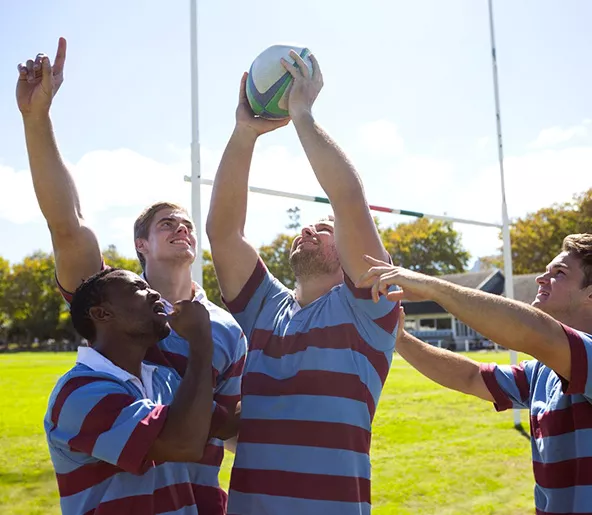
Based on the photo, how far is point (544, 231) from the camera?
37.8 metres

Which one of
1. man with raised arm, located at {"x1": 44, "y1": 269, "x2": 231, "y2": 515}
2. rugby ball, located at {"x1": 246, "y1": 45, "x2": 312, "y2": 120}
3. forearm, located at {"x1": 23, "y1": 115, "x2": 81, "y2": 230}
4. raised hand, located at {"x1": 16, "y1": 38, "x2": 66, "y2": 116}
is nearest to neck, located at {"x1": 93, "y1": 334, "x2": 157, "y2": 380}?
man with raised arm, located at {"x1": 44, "y1": 269, "x2": 231, "y2": 515}

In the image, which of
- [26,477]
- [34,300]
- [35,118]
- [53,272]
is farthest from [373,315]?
[34,300]

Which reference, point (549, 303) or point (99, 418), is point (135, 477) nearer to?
point (99, 418)

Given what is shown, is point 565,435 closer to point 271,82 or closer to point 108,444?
point 108,444

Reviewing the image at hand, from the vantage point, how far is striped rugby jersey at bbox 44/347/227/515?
5.42 feet

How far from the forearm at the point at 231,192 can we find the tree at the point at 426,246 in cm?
4655

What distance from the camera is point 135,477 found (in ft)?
5.77

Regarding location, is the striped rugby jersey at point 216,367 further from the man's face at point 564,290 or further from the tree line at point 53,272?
the tree line at point 53,272

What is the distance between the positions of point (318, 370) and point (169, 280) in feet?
2.18

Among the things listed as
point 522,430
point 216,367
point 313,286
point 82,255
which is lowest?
point 522,430

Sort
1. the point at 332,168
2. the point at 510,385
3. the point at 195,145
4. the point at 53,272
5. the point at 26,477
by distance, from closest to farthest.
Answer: the point at 332,168
the point at 510,385
the point at 195,145
the point at 26,477
the point at 53,272

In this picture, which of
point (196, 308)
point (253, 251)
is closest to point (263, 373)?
point (196, 308)

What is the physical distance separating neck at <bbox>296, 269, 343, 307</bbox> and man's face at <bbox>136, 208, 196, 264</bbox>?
41 centimetres

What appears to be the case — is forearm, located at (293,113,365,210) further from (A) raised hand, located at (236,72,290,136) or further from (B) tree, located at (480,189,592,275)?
(B) tree, located at (480,189,592,275)
